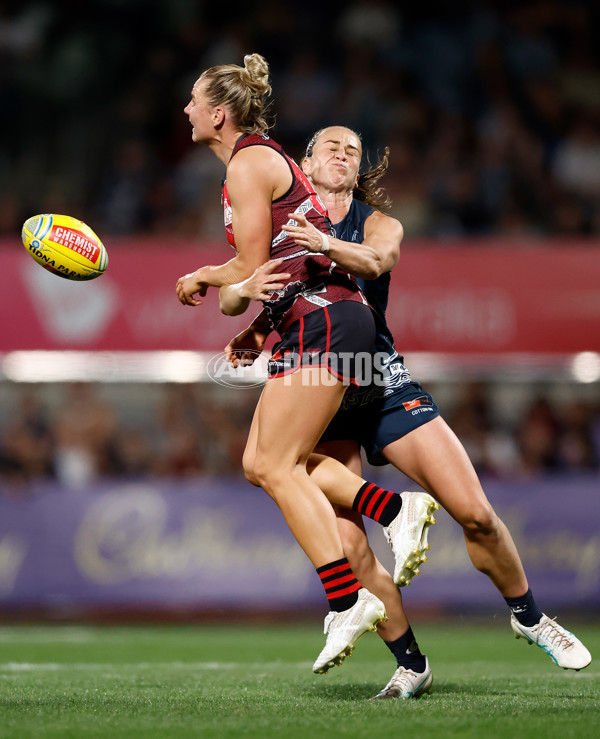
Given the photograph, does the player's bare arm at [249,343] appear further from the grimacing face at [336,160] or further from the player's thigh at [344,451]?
the grimacing face at [336,160]

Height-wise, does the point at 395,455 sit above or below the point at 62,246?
below

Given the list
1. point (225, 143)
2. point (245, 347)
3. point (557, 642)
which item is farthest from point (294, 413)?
point (557, 642)

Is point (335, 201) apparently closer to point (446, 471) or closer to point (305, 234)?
point (305, 234)

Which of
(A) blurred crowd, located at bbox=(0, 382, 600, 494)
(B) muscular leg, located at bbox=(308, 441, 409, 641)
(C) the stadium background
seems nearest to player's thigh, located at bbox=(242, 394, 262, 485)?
(B) muscular leg, located at bbox=(308, 441, 409, 641)

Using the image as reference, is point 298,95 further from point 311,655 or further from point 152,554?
point 311,655

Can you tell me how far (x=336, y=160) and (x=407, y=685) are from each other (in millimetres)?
2370

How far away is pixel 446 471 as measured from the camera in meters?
4.47

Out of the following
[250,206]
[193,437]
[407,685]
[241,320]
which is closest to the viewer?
[250,206]

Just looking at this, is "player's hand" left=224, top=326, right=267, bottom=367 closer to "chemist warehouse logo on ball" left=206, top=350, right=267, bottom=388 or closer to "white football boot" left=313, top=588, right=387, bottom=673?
"white football boot" left=313, top=588, right=387, bottom=673

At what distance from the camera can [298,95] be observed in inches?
490

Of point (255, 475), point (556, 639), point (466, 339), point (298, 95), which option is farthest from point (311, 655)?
point (298, 95)

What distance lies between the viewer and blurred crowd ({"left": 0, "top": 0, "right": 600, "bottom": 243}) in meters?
11.4

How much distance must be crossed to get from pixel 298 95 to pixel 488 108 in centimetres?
222

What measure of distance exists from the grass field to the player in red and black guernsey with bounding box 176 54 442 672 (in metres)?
0.42
